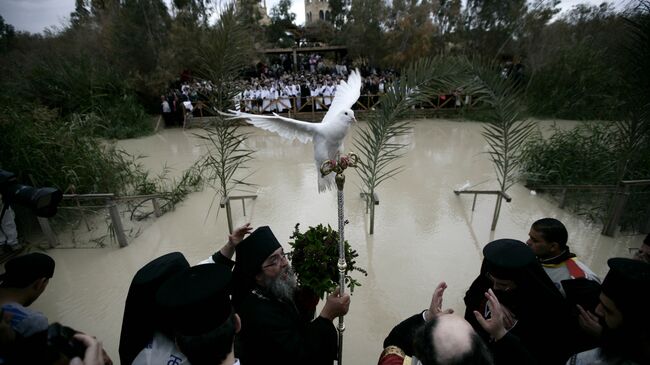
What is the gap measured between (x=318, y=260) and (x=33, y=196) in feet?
7.88

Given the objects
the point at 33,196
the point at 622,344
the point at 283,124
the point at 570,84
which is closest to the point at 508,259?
the point at 622,344

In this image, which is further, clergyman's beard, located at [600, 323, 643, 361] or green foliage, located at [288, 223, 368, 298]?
green foliage, located at [288, 223, 368, 298]

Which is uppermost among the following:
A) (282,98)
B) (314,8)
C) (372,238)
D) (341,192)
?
(314,8)

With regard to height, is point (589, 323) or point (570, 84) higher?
point (570, 84)

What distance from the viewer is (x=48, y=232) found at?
4.40 metres

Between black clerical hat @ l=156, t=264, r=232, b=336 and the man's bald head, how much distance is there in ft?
2.75

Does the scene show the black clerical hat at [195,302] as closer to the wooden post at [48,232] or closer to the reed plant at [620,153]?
the wooden post at [48,232]

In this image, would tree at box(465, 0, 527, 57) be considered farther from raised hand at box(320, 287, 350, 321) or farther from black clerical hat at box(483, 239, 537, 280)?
raised hand at box(320, 287, 350, 321)

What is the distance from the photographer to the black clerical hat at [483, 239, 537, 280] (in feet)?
5.84

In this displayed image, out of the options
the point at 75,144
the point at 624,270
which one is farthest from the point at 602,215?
the point at 75,144

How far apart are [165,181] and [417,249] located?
5433 millimetres

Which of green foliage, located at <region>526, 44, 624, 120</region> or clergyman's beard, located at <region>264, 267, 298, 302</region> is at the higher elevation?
green foliage, located at <region>526, 44, 624, 120</region>

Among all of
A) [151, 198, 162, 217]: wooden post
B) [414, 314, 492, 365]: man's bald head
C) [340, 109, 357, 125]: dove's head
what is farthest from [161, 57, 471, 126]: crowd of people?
[414, 314, 492, 365]: man's bald head

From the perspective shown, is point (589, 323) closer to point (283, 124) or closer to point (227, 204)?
point (283, 124)
